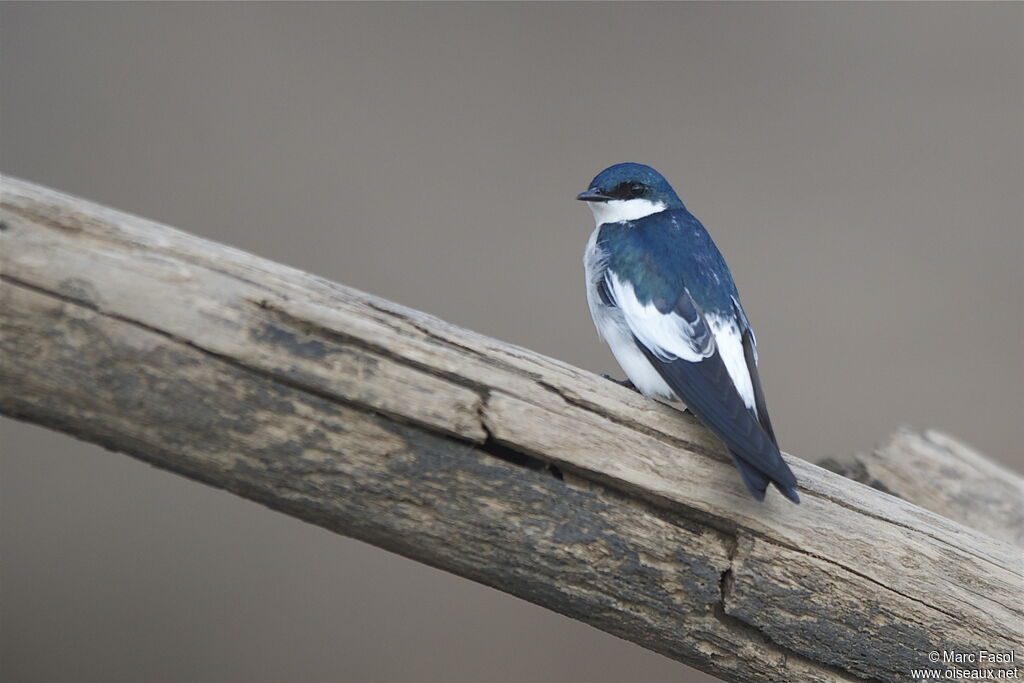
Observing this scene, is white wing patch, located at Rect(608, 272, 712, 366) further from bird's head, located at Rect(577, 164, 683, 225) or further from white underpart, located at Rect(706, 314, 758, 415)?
bird's head, located at Rect(577, 164, 683, 225)

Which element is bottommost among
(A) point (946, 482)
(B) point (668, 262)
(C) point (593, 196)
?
(A) point (946, 482)

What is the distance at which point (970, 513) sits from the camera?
4.93ft

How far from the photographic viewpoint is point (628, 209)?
1489 millimetres

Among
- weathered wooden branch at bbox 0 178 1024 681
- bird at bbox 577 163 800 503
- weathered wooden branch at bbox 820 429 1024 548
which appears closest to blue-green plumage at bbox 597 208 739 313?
bird at bbox 577 163 800 503

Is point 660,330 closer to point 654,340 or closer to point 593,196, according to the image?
point 654,340

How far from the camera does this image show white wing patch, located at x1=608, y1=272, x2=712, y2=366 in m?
1.16

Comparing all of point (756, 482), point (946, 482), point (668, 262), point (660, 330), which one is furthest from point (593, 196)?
point (946, 482)

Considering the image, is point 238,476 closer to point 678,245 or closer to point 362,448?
point 362,448

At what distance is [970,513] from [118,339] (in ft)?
4.23

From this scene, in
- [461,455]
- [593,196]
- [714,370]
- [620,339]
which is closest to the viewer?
[461,455]

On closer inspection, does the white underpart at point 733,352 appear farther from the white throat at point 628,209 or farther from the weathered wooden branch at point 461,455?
the white throat at point 628,209

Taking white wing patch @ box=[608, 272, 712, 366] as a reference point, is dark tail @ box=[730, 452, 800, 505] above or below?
below

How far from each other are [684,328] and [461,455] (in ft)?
1.21

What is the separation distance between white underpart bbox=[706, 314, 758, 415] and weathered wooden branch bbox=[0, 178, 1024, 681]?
0.12 m
